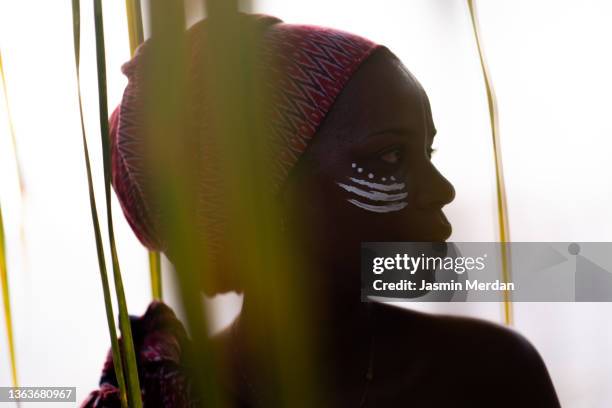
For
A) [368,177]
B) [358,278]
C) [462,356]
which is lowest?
[462,356]

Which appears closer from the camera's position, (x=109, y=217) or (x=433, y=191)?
(x=109, y=217)

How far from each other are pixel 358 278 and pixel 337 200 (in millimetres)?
81

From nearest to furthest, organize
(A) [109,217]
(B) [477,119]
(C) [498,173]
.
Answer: (A) [109,217], (C) [498,173], (B) [477,119]

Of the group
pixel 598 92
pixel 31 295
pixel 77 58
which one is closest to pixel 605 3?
pixel 598 92

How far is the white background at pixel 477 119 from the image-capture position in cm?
65

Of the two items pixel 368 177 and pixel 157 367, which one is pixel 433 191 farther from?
pixel 157 367

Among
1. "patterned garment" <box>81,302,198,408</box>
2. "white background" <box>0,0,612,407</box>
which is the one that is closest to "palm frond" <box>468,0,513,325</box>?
"white background" <box>0,0,612,407</box>

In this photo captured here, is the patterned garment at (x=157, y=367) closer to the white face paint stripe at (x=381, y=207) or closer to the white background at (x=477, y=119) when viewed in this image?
the white background at (x=477, y=119)

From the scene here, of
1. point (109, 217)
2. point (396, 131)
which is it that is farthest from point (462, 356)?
point (109, 217)

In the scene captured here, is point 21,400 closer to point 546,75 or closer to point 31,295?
point 31,295

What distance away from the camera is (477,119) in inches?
26.5

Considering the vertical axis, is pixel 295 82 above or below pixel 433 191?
above

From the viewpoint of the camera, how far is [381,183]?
1.93 ft

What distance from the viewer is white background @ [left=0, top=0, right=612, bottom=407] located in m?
0.65
